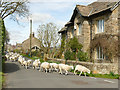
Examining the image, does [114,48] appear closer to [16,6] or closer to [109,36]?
[109,36]

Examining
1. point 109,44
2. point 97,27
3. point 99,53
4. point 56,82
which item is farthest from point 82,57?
point 56,82

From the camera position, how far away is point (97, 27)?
20422mm

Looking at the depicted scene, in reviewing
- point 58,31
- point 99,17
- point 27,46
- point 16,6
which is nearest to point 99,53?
point 99,17

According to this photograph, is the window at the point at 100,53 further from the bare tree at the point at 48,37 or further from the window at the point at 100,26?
the bare tree at the point at 48,37

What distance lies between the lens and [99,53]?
19.3 meters

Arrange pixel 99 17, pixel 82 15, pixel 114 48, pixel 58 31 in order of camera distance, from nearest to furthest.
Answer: pixel 114 48, pixel 99 17, pixel 82 15, pixel 58 31

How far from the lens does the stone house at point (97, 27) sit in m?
17.6

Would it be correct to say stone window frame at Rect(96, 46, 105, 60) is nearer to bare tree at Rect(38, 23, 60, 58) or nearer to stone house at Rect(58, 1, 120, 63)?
stone house at Rect(58, 1, 120, 63)

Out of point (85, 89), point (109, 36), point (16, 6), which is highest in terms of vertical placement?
point (16, 6)

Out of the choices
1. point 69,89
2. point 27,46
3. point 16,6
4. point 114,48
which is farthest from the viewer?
point 27,46

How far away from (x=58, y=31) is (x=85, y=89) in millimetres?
26279

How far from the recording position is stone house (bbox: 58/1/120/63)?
17641 mm

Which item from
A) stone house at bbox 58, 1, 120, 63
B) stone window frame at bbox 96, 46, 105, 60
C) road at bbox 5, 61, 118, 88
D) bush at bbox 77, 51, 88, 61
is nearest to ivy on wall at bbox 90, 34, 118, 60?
stone house at bbox 58, 1, 120, 63

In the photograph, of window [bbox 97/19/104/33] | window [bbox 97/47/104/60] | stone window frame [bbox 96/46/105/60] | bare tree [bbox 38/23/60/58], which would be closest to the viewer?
stone window frame [bbox 96/46/105/60]
